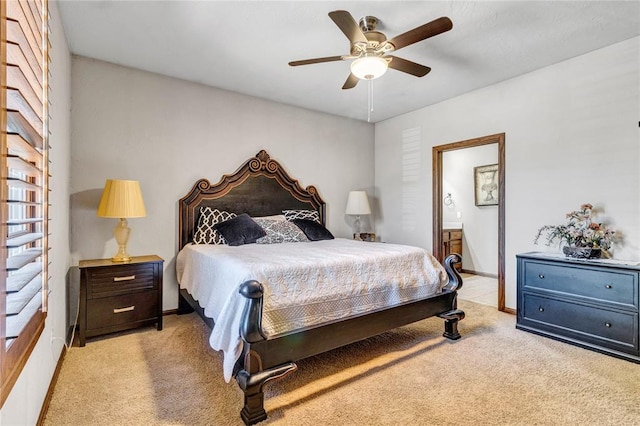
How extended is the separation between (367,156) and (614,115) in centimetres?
307

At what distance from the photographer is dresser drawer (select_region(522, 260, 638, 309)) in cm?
250

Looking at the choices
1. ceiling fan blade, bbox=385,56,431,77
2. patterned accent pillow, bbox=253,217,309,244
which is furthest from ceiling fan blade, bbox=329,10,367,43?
patterned accent pillow, bbox=253,217,309,244

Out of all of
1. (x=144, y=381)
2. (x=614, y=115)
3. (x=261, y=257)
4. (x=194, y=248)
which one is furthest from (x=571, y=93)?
(x=144, y=381)

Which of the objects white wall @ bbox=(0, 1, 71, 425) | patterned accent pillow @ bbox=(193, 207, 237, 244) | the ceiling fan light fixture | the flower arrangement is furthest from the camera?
patterned accent pillow @ bbox=(193, 207, 237, 244)

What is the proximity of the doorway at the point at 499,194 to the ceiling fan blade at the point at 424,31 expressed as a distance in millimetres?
2079

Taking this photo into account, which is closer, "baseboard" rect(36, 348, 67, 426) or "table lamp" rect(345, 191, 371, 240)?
"baseboard" rect(36, 348, 67, 426)

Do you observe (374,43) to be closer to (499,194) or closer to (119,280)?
(499,194)

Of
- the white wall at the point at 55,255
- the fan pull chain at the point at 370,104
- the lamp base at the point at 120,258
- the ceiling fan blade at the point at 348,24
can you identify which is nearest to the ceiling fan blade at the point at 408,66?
the ceiling fan blade at the point at 348,24

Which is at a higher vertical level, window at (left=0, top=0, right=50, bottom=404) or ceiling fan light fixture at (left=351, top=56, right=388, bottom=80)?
ceiling fan light fixture at (left=351, top=56, right=388, bottom=80)

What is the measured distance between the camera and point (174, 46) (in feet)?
9.61

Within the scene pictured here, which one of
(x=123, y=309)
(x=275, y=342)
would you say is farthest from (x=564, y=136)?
(x=123, y=309)

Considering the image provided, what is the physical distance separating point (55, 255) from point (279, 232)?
79.5 inches

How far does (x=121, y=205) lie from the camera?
2.88 metres

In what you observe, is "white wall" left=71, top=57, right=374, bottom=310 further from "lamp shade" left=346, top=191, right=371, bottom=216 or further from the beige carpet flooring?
the beige carpet flooring
